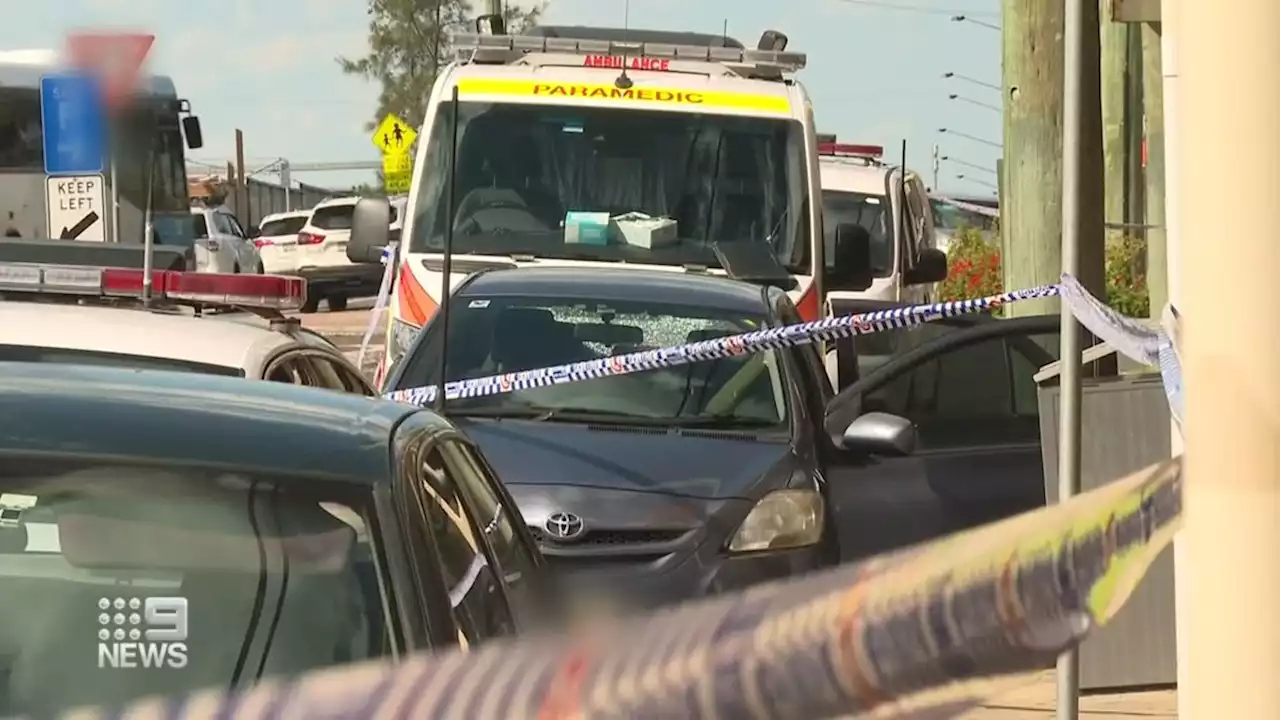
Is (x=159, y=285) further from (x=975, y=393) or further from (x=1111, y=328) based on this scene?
(x=975, y=393)

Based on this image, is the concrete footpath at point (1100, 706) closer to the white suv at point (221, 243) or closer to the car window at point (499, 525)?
the car window at point (499, 525)

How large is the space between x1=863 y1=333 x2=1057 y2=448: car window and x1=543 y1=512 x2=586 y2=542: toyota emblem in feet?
7.95

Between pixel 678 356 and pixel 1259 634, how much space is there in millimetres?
5083

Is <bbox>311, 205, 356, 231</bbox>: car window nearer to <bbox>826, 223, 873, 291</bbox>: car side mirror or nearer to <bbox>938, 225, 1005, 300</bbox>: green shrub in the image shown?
<bbox>938, 225, 1005, 300</bbox>: green shrub

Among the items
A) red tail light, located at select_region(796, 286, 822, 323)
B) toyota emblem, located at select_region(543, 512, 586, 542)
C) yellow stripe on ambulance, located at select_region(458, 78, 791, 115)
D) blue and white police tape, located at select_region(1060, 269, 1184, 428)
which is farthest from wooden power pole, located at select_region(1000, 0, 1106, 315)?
blue and white police tape, located at select_region(1060, 269, 1184, 428)

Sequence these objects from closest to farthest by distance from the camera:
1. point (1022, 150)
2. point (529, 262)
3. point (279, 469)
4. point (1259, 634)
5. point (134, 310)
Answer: point (1259, 634) → point (279, 469) → point (134, 310) → point (529, 262) → point (1022, 150)

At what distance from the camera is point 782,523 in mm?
7156

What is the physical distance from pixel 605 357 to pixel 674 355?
26.0 inches

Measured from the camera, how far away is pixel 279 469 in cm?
343

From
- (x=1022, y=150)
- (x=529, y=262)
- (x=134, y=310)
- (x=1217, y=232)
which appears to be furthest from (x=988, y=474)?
(x=1217, y=232)

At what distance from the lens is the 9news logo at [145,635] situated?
3215mm

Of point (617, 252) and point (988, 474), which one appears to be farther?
point (617, 252)

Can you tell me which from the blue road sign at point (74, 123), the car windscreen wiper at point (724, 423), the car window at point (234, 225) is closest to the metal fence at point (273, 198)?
the car window at point (234, 225)

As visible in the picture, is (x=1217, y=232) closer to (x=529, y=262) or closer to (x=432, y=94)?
(x=529, y=262)
